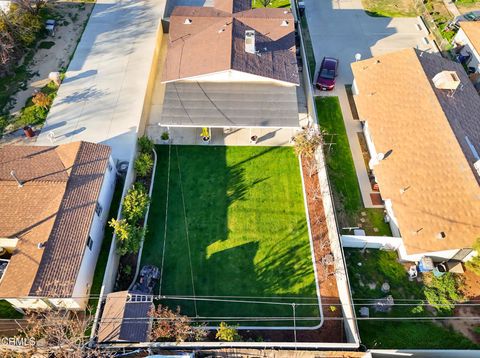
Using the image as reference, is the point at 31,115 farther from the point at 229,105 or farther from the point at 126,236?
the point at 229,105

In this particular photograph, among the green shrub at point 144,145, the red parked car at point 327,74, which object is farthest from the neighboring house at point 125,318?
the red parked car at point 327,74

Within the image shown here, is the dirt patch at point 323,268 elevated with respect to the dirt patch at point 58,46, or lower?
lower

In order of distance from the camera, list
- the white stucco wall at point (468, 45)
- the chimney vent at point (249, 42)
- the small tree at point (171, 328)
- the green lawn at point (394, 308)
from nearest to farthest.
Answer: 1. the small tree at point (171, 328)
2. the green lawn at point (394, 308)
3. the chimney vent at point (249, 42)
4. the white stucco wall at point (468, 45)

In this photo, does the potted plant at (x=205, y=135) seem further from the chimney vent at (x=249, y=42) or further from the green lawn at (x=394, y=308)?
the green lawn at (x=394, y=308)

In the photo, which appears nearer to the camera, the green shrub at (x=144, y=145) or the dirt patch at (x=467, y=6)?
the green shrub at (x=144, y=145)

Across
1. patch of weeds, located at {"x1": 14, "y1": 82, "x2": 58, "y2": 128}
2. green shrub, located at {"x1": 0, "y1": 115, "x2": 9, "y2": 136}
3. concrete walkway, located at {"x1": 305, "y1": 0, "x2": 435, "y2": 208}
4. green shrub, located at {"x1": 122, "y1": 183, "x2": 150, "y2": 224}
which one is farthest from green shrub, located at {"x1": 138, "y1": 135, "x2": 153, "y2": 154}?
concrete walkway, located at {"x1": 305, "y1": 0, "x2": 435, "y2": 208}

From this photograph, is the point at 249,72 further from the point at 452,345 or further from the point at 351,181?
the point at 452,345

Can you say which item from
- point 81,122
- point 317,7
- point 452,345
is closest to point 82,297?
point 81,122

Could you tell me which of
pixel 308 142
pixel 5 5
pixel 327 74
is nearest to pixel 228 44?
pixel 327 74

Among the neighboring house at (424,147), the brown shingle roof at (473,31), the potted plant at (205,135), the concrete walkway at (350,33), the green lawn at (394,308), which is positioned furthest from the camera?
the concrete walkway at (350,33)
